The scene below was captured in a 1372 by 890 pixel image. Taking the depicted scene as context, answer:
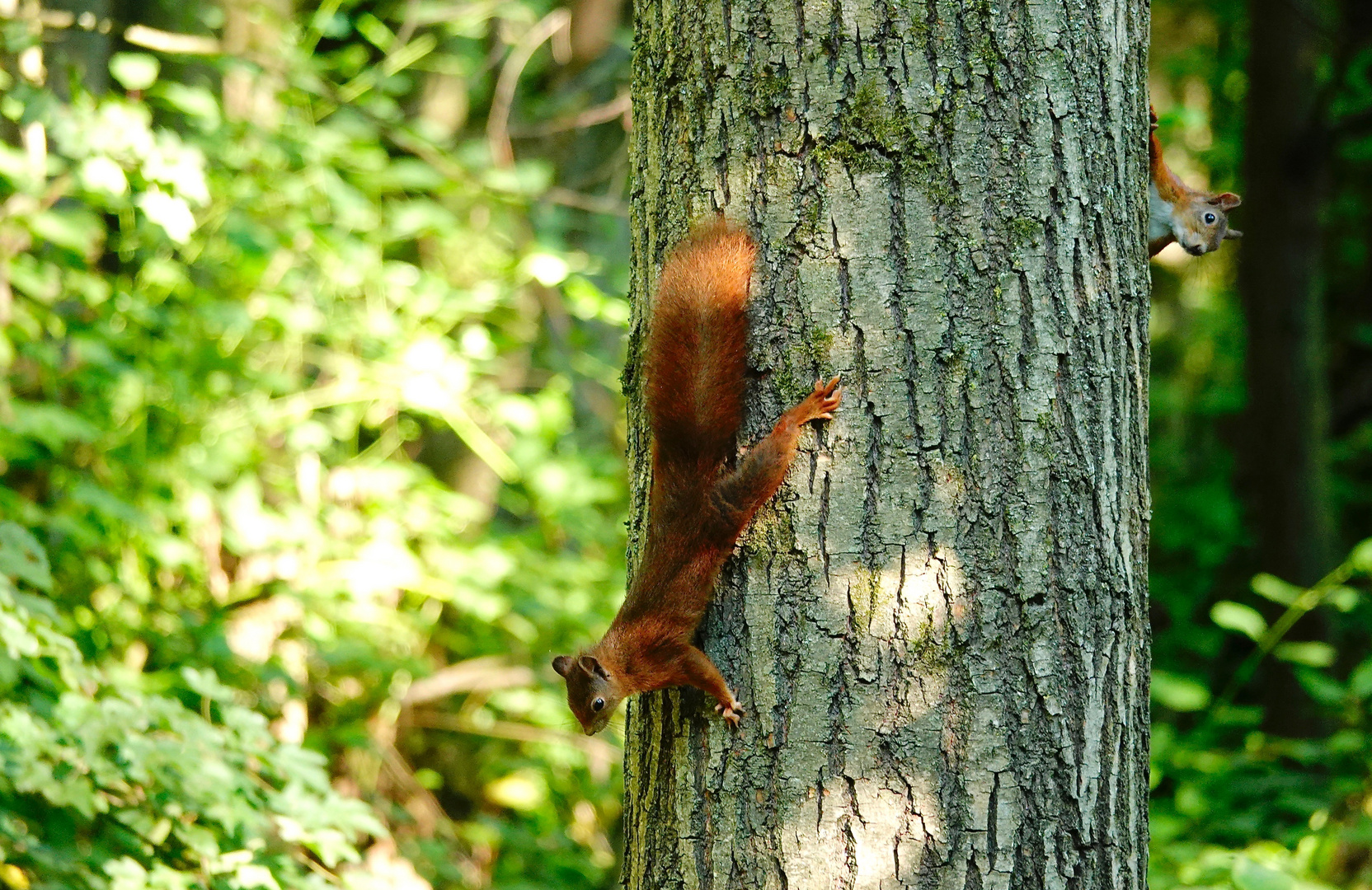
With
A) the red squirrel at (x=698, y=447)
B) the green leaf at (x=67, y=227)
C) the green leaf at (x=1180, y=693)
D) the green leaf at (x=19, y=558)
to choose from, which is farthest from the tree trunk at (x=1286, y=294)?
the green leaf at (x=19, y=558)

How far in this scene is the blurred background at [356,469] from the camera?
1.99 metres

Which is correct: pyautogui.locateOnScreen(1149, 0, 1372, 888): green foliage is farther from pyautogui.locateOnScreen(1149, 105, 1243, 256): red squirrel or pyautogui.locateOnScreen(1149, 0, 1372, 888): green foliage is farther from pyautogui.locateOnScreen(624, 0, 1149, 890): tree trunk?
pyautogui.locateOnScreen(624, 0, 1149, 890): tree trunk

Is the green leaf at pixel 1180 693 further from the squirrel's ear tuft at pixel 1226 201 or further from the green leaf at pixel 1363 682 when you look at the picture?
the squirrel's ear tuft at pixel 1226 201

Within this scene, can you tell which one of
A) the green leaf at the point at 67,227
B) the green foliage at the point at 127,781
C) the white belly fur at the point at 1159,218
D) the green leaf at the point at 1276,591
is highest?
the green leaf at the point at 67,227

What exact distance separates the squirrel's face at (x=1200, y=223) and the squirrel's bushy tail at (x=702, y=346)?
106 centimetres

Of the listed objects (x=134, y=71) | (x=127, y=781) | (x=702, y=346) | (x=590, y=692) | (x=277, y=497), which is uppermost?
(x=134, y=71)

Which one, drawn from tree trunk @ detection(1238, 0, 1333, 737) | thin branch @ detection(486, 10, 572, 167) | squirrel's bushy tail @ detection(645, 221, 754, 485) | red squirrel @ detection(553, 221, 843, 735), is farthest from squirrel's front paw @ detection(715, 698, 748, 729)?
tree trunk @ detection(1238, 0, 1333, 737)

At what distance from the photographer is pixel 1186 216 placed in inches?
79.6

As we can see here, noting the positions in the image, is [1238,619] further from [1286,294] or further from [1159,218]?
[1286,294]

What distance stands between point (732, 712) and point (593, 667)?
0.47 m

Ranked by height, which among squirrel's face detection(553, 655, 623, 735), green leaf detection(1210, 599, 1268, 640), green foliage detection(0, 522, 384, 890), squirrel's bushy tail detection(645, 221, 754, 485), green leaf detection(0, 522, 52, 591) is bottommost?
green foliage detection(0, 522, 384, 890)

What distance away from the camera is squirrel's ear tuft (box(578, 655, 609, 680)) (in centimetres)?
173

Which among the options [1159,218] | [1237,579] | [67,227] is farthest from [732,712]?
[1237,579]

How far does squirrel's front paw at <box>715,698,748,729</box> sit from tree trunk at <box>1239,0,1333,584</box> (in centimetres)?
415
